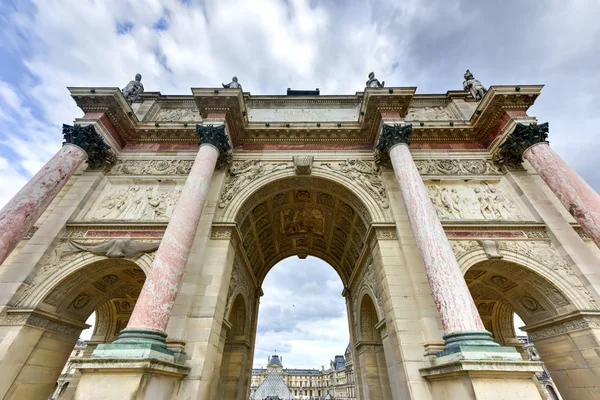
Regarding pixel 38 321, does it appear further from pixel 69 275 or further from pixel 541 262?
pixel 541 262

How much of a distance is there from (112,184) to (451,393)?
12121 mm

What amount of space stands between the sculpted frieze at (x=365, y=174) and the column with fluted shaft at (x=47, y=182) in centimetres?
864

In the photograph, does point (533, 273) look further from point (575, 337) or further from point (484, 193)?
point (484, 193)

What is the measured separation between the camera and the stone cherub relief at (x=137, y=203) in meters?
8.93

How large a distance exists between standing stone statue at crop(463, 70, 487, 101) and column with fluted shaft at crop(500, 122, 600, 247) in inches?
144

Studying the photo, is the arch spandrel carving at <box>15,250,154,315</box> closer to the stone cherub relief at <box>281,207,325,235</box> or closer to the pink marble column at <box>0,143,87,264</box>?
the pink marble column at <box>0,143,87,264</box>

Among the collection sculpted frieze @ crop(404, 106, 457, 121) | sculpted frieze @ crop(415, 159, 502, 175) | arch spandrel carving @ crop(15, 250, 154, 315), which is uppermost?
sculpted frieze @ crop(404, 106, 457, 121)

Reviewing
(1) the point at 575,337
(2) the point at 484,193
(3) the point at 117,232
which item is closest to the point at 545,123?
(2) the point at 484,193

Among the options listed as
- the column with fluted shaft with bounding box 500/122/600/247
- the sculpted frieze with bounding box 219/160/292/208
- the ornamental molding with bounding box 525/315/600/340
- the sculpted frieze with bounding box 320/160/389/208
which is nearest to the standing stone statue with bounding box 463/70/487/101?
the column with fluted shaft with bounding box 500/122/600/247

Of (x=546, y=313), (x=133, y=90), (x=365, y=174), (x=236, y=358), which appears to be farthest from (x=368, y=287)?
(x=133, y=90)

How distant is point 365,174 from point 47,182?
10634mm

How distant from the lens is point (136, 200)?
30.7ft

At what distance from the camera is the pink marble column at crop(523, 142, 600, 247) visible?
277 inches

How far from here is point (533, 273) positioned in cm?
768
